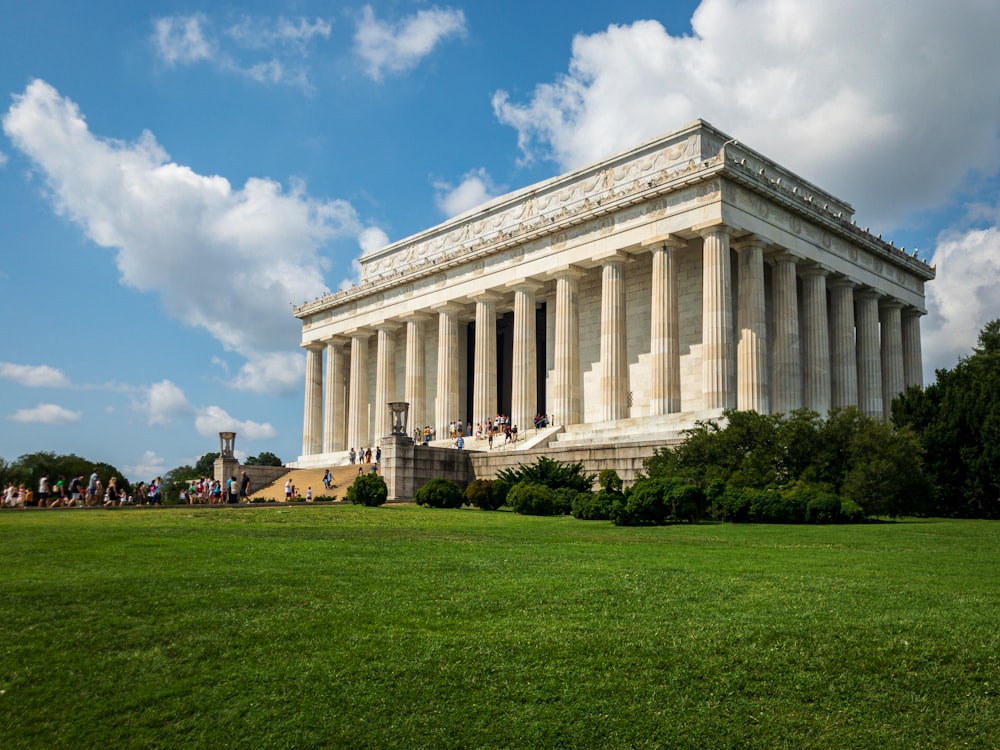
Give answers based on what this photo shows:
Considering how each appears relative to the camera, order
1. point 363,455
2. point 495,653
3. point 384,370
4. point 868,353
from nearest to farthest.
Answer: point 495,653, point 868,353, point 363,455, point 384,370

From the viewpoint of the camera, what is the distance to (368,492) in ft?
105

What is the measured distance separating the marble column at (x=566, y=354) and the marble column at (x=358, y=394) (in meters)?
18.5

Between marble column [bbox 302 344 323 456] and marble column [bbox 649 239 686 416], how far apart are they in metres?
32.5

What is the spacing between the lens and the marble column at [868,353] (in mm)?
50812

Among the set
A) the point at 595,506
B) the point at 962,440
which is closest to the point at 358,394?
the point at 595,506

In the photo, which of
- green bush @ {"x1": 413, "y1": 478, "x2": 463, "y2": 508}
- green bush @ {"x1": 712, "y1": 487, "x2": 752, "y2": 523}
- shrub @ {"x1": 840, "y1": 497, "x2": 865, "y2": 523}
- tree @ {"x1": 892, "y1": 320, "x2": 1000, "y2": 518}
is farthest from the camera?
green bush @ {"x1": 413, "y1": 478, "x2": 463, "y2": 508}

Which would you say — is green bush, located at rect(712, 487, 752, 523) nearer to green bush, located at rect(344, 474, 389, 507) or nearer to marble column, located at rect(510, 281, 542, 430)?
green bush, located at rect(344, 474, 389, 507)

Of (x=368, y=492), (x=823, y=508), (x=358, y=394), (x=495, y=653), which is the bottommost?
(x=495, y=653)

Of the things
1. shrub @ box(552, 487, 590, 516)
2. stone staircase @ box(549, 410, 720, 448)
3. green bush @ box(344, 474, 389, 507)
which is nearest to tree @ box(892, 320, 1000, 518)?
stone staircase @ box(549, 410, 720, 448)

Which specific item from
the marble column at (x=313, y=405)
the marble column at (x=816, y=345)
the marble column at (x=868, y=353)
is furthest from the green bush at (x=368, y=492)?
the marble column at (x=313, y=405)

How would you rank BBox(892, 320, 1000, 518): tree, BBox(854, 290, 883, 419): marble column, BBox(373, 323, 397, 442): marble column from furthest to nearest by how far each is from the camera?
1. BBox(373, 323, 397, 442): marble column
2. BBox(854, 290, 883, 419): marble column
3. BBox(892, 320, 1000, 518): tree

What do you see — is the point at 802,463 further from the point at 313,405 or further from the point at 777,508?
the point at 313,405

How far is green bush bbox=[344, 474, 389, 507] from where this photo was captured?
31922mm

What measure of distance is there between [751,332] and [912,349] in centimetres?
1840
